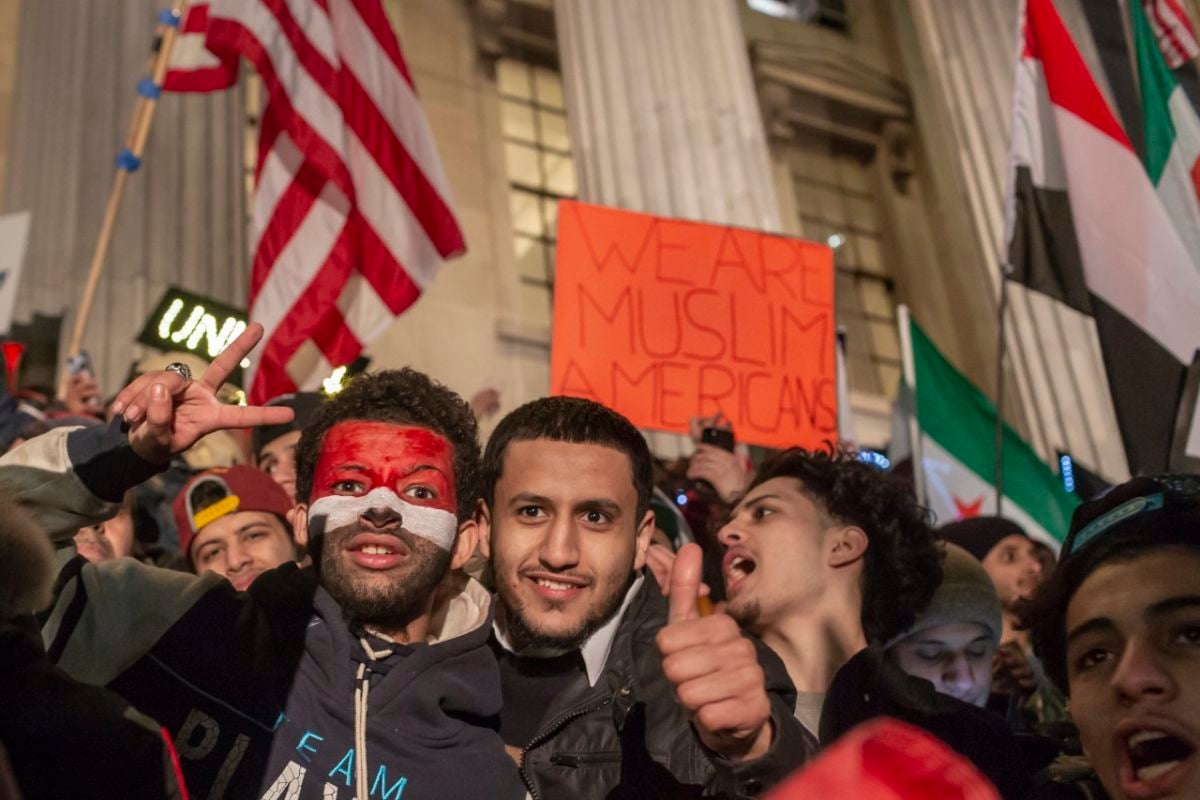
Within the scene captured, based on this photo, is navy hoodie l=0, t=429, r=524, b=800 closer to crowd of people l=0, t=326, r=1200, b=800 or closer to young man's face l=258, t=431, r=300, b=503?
crowd of people l=0, t=326, r=1200, b=800

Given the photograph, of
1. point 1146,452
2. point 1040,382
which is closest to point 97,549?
point 1146,452

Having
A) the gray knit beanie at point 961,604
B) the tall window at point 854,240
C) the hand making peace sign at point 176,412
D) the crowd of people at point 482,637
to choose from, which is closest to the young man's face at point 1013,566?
the gray knit beanie at point 961,604

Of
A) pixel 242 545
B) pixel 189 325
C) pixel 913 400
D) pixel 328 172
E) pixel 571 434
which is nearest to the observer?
pixel 571 434

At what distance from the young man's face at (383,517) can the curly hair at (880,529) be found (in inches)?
46.6

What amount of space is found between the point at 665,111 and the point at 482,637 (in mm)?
8308

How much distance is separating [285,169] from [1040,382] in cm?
611

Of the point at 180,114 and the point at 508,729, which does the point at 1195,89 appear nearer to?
the point at 508,729

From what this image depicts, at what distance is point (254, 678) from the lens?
2.47m

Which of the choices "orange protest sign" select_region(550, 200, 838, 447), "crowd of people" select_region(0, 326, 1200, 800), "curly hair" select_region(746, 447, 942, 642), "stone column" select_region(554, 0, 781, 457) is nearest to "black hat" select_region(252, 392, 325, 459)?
"crowd of people" select_region(0, 326, 1200, 800)

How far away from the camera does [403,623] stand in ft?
8.89

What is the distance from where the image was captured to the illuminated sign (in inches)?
214

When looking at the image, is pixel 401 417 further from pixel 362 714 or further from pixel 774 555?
pixel 774 555

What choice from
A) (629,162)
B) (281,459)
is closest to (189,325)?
(281,459)

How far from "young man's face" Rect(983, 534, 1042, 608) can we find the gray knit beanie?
0.71 meters
